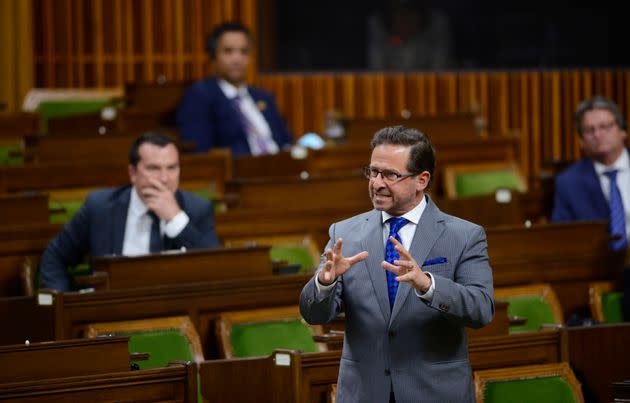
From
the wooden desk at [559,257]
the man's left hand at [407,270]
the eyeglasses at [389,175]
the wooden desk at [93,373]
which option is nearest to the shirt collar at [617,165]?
the wooden desk at [559,257]

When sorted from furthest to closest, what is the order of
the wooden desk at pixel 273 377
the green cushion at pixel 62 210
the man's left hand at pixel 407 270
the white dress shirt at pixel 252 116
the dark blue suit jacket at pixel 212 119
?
1. the white dress shirt at pixel 252 116
2. the dark blue suit jacket at pixel 212 119
3. the green cushion at pixel 62 210
4. the wooden desk at pixel 273 377
5. the man's left hand at pixel 407 270

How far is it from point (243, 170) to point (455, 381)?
9.47ft

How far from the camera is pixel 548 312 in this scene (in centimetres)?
400

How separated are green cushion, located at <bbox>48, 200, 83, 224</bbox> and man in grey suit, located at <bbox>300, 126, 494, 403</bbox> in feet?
7.44

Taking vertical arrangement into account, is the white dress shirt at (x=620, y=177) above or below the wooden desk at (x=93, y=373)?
above

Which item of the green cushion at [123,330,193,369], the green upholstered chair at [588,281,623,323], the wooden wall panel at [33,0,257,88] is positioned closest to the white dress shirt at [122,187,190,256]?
the green cushion at [123,330,193,369]

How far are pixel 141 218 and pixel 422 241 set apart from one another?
179 centimetres

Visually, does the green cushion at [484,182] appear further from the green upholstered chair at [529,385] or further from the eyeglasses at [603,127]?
the green upholstered chair at [529,385]

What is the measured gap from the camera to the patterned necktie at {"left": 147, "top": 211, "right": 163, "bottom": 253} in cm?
405

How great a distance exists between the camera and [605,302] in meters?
4.17

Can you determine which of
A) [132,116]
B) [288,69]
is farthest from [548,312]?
[288,69]

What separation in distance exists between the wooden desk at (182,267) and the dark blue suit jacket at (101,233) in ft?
0.70

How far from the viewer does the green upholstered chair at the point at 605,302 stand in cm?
412

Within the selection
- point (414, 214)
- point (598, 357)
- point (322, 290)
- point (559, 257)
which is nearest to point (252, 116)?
point (559, 257)
